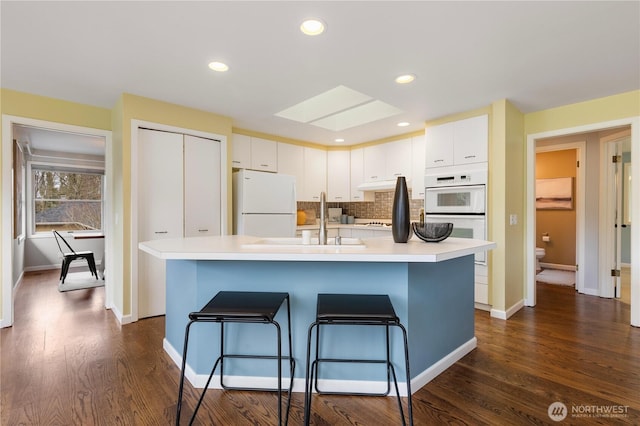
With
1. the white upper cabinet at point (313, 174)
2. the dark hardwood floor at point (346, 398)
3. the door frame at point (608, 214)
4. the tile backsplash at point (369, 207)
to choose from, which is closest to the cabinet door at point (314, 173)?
the white upper cabinet at point (313, 174)

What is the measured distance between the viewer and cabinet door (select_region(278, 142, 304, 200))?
4801 millimetres

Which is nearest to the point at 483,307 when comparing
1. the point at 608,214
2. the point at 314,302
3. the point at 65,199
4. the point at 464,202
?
the point at 464,202

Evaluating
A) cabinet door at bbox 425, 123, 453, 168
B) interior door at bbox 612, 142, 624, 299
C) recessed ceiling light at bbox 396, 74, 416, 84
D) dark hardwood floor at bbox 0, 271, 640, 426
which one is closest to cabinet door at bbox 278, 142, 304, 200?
cabinet door at bbox 425, 123, 453, 168

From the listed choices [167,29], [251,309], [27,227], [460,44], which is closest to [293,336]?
[251,309]

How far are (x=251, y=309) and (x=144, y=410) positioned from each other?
0.91 m

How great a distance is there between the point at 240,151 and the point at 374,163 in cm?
203

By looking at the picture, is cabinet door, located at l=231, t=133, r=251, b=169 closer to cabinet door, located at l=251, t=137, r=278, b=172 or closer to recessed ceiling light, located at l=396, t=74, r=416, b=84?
cabinet door, located at l=251, t=137, r=278, b=172

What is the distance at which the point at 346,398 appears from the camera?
1.85 meters

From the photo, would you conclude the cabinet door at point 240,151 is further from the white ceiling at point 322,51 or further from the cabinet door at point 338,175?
the cabinet door at point 338,175

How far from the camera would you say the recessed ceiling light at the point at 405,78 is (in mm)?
2670

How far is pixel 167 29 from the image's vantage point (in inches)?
78.6

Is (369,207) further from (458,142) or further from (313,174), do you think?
(458,142)

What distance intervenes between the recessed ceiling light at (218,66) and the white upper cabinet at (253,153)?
1707mm

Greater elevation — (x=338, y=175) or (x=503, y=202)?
(x=338, y=175)
